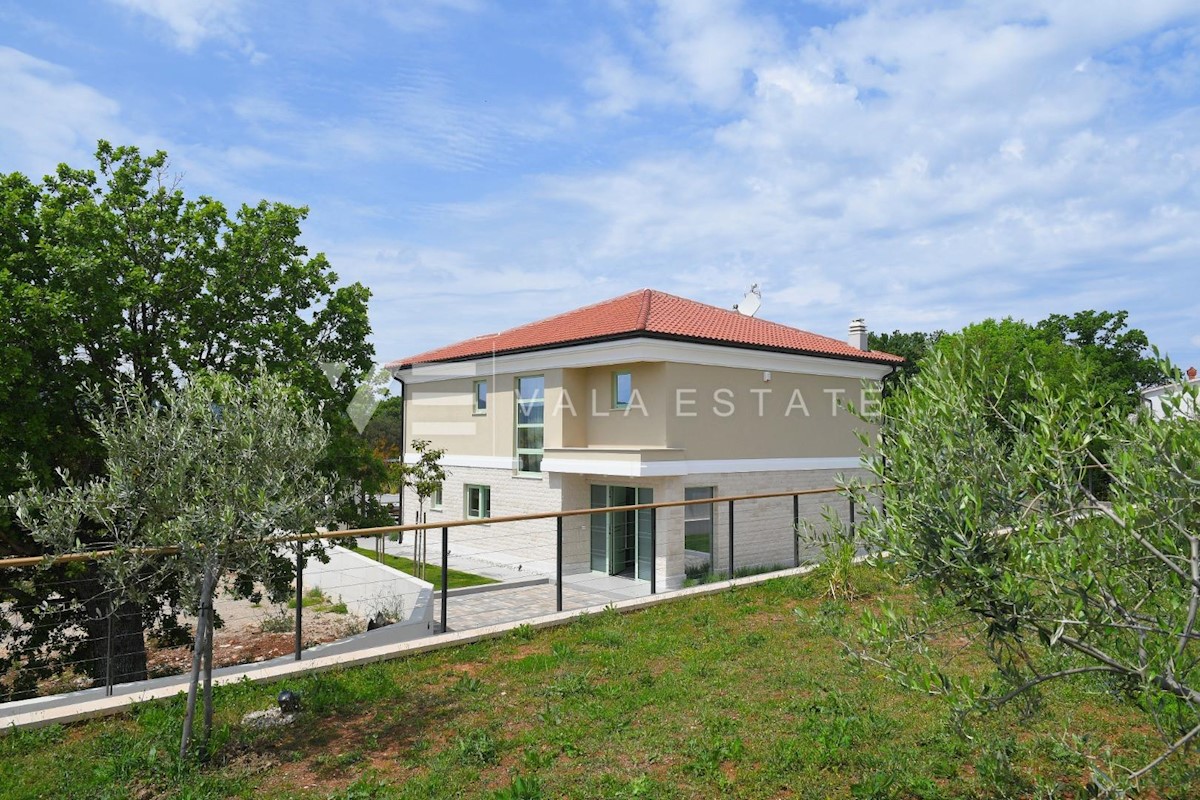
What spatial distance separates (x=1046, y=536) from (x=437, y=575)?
59.0 ft

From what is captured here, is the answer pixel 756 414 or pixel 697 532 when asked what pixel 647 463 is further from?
pixel 756 414

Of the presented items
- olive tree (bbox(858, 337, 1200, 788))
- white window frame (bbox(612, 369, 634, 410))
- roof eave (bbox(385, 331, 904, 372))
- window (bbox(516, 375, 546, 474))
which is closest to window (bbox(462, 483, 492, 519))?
window (bbox(516, 375, 546, 474))

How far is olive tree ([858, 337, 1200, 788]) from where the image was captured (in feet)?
10.5

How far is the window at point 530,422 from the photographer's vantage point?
2081 centimetres

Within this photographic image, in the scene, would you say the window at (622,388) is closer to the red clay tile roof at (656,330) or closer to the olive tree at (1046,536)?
the red clay tile roof at (656,330)

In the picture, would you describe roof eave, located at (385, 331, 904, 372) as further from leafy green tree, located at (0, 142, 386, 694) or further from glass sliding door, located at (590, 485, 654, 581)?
leafy green tree, located at (0, 142, 386, 694)

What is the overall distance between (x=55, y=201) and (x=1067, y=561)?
1421 cm

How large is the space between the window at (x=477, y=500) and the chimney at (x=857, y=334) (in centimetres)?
1311

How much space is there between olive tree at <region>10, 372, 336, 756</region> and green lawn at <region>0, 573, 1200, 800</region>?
71 cm

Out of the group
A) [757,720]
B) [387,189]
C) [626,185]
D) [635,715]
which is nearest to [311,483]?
[635,715]

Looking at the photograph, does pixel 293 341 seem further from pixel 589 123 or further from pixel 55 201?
pixel 589 123

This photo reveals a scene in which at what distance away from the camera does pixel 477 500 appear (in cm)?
2334

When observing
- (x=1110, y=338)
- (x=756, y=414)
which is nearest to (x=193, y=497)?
(x=756, y=414)

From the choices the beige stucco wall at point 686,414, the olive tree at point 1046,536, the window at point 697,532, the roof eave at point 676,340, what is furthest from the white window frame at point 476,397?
the olive tree at point 1046,536
